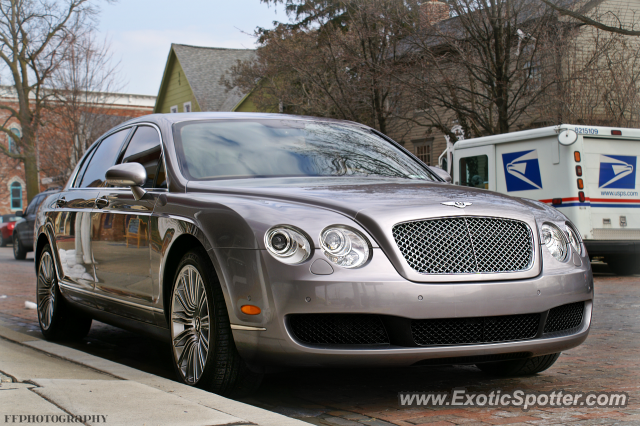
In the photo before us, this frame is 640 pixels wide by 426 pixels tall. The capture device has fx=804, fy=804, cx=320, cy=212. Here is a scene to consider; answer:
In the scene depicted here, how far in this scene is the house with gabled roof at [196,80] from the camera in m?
44.4

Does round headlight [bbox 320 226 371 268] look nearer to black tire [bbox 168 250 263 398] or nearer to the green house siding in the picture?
black tire [bbox 168 250 263 398]

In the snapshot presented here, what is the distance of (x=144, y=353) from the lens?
618cm

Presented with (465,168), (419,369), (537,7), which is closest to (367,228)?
(419,369)

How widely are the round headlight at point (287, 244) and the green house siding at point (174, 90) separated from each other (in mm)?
41768

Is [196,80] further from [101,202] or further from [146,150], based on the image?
[146,150]

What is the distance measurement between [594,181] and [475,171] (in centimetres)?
263

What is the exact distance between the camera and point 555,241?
14.4ft

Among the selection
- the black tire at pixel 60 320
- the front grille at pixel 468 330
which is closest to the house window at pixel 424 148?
the black tire at pixel 60 320

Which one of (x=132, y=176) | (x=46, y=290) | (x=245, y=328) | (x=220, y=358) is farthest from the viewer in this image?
(x=46, y=290)

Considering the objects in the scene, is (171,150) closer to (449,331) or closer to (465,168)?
(449,331)

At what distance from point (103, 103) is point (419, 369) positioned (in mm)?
31307

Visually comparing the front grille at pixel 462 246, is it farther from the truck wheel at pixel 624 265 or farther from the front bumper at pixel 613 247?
the truck wheel at pixel 624 265

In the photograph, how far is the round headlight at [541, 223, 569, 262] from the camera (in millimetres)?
4321

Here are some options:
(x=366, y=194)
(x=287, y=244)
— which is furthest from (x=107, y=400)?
(x=366, y=194)
